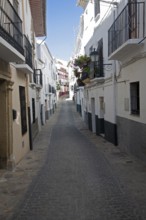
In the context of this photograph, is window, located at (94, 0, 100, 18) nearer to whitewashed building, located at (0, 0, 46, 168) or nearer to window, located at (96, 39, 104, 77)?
window, located at (96, 39, 104, 77)

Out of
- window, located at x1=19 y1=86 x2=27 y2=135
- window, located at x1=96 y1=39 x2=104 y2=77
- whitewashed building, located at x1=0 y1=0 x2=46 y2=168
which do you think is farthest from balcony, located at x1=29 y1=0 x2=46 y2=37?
window, located at x1=19 y1=86 x2=27 y2=135

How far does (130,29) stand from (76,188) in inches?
191

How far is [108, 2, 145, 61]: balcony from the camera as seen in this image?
26.5 ft

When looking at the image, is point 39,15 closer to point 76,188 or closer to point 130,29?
point 130,29

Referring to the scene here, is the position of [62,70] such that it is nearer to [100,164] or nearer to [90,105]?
[90,105]

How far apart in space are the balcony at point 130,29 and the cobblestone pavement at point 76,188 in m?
3.31

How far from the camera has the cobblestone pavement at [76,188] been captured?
16.1ft

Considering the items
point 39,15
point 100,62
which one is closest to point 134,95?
point 100,62

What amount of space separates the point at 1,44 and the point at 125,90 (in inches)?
206

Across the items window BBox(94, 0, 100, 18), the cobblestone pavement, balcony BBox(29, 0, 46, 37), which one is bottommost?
the cobblestone pavement

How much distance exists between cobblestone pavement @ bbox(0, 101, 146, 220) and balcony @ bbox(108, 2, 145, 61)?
10.9 ft

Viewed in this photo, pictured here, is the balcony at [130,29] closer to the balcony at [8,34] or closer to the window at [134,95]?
the window at [134,95]

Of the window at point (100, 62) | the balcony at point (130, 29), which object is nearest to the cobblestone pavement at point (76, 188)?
the balcony at point (130, 29)

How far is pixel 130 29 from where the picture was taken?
8594 millimetres
